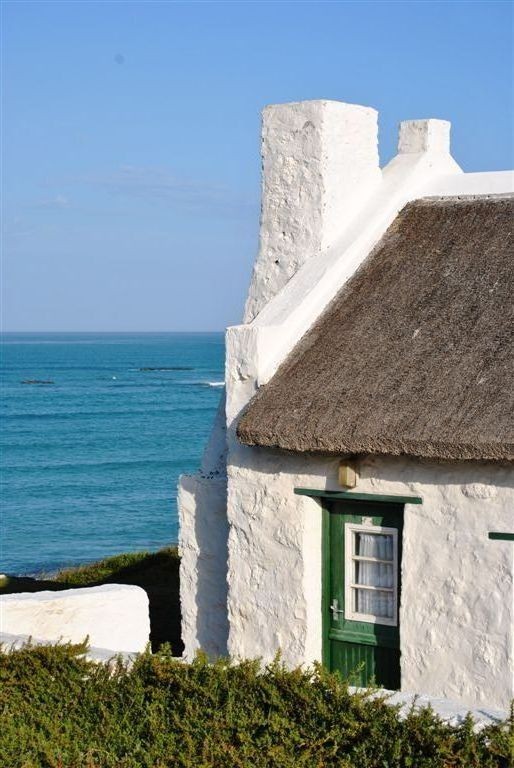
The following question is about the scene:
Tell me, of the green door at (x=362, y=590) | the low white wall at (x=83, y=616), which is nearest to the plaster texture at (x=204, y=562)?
the low white wall at (x=83, y=616)

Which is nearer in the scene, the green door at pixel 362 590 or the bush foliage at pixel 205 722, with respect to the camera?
the bush foliage at pixel 205 722

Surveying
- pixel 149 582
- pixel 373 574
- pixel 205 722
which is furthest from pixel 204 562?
pixel 149 582

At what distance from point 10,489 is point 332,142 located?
33648 mm

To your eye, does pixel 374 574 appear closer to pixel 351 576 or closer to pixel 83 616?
pixel 351 576

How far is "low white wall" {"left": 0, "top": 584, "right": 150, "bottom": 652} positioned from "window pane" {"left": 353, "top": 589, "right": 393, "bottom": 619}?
202 cm

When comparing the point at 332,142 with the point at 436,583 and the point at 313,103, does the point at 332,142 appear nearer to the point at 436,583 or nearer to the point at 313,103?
the point at 313,103

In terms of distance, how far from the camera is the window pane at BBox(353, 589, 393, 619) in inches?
379

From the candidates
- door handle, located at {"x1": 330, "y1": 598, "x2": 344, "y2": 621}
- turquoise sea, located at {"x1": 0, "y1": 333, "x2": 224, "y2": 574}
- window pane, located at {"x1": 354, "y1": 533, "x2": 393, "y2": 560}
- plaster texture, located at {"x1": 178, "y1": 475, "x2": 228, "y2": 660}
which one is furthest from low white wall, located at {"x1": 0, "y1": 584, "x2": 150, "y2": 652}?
turquoise sea, located at {"x1": 0, "y1": 333, "x2": 224, "y2": 574}

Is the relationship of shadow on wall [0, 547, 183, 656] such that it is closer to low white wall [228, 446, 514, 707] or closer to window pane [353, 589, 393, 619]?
low white wall [228, 446, 514, 707]

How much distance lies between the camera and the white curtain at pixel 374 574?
9617 millimetres

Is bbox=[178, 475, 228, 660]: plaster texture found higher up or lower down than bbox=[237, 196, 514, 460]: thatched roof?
lower down

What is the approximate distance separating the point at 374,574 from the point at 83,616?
252cm

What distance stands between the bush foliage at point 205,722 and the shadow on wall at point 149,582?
4.88 metres

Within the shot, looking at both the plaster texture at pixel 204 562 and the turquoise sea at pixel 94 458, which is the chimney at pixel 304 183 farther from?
the turquoise sea at pixel 94 458
